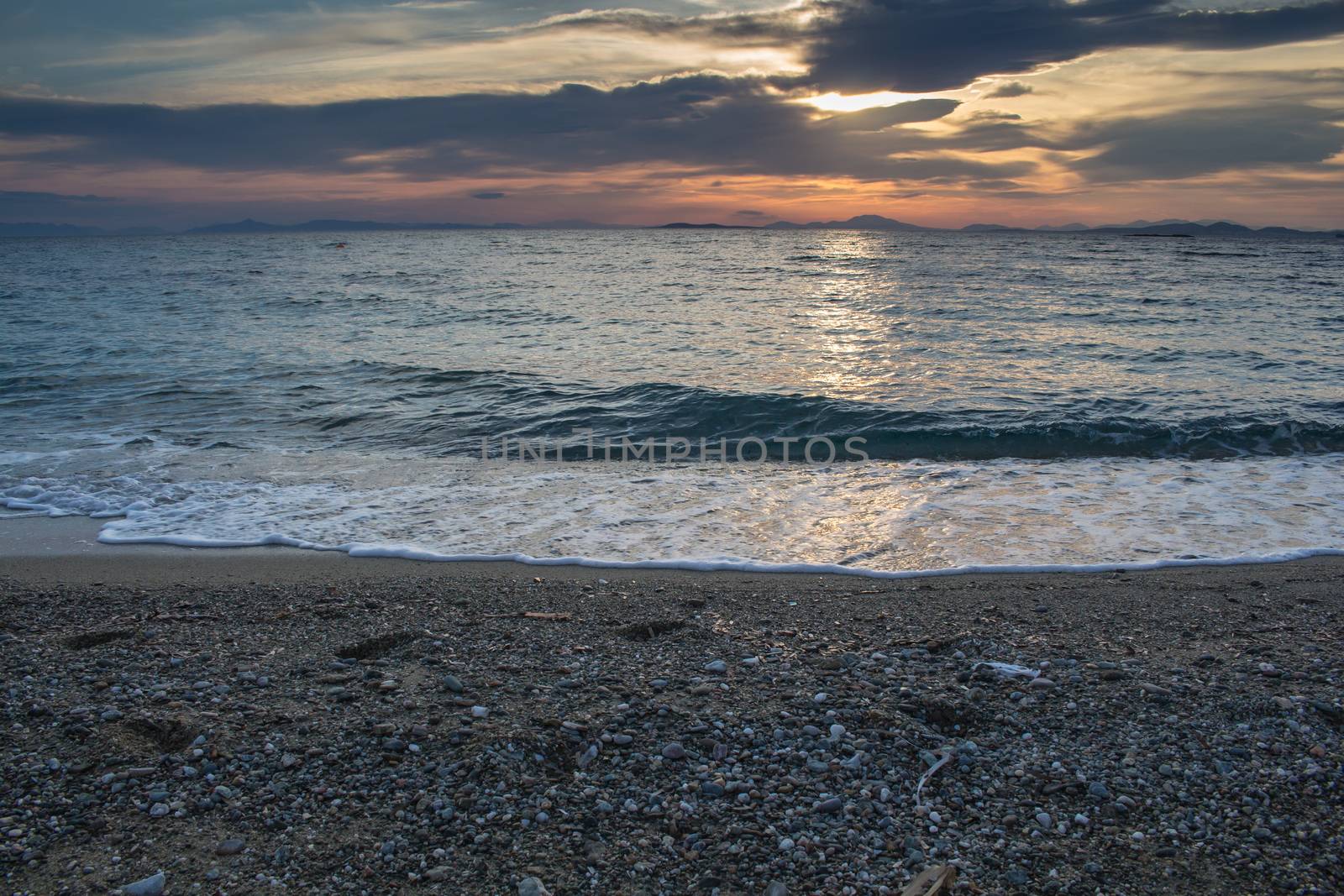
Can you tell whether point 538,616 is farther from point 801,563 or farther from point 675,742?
point 801,563

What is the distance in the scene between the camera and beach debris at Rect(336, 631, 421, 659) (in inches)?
170

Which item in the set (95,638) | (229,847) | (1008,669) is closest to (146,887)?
(229,847)

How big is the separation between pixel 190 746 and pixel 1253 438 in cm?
1206

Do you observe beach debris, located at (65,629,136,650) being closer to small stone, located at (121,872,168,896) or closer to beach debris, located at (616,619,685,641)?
small stone, located at (121,872,168,896)

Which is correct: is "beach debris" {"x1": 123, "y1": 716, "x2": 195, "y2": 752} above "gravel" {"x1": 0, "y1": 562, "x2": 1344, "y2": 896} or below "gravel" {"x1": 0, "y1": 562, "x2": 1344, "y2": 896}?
above

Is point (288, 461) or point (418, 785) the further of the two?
point (288, 461)

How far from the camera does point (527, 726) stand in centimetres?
341

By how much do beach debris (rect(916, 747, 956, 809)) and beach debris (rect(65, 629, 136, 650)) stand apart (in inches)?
180

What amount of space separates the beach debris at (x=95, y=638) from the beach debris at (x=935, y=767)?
180 inches

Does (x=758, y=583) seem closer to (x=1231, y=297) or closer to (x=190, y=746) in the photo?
(x=190, y=746)

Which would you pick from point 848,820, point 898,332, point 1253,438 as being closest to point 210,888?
point 848,820

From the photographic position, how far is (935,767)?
123 inches

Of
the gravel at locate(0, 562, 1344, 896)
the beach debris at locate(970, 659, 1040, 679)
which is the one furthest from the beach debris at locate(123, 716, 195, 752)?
the beach debris at locate(970, 659, 1040, 679)

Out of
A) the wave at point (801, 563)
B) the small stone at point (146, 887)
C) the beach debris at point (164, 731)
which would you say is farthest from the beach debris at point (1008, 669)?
the beach debris at point (164, 731)
